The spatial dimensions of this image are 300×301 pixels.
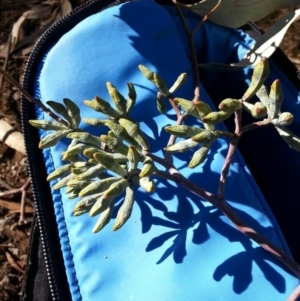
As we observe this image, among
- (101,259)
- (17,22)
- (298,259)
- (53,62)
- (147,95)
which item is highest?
(17,22)

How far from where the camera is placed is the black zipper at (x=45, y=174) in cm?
76

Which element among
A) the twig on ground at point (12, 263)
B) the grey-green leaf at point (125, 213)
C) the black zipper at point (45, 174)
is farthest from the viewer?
the twig on ground at point (12, 263)

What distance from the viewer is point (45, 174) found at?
2.63 ft

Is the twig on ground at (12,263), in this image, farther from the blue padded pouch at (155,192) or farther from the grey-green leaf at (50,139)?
the grey-green leaf at (50,139)

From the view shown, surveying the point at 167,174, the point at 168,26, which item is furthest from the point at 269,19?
the point at 167,174

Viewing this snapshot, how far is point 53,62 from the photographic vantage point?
0.77 meters

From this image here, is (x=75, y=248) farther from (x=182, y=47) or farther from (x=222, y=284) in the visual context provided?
(x=182, y=47)

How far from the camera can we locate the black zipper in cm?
76

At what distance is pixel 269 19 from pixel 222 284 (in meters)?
0.70

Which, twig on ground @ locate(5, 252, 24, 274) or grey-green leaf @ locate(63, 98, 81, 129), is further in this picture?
twig on ground @ locate(5, 252, 24, 274)

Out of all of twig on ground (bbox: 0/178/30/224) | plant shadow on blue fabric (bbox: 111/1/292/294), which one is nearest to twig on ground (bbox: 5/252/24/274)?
twig on ground (bbox: 0/178/30/224)

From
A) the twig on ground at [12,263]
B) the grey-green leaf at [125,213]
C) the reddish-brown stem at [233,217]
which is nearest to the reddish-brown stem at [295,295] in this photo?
the reddish-brown stem at [233,217]

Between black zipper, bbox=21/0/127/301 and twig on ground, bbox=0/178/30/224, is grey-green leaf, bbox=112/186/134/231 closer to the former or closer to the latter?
black zipper, bbox=21/0/127/301

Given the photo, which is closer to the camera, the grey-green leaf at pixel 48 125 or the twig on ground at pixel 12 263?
the grey-green leaf at pixel 48 125
